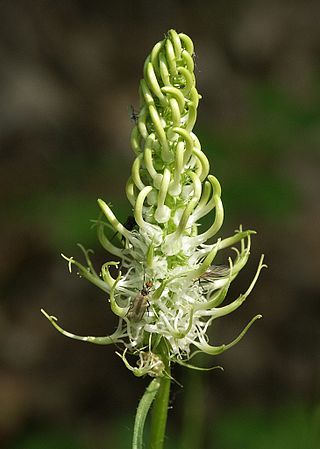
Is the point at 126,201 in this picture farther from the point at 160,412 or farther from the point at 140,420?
the point at 140,420

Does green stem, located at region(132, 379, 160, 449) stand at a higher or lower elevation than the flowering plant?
lower

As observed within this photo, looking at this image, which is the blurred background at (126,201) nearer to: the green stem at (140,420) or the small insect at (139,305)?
the green stem at (140,420)

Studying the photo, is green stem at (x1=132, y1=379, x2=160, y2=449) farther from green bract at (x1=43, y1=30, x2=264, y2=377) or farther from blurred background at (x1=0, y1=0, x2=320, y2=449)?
blurred background at (x1=0, y1=0, x2=320, y2=449)

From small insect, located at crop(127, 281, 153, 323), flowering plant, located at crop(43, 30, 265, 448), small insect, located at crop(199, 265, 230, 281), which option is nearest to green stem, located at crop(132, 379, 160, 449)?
flowering plant, located at crop(43, 30, 265, 448)

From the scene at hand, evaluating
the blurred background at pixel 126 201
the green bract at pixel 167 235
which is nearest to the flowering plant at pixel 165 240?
the green bract at pixel 167 235

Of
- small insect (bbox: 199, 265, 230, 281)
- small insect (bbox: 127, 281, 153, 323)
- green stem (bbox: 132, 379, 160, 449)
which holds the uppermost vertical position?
small insect (bbox: 199, 265, 230, 281)

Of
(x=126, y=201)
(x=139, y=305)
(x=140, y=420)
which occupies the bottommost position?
(x=140, y=420)

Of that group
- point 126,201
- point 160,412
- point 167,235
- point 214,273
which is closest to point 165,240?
point 167,235
